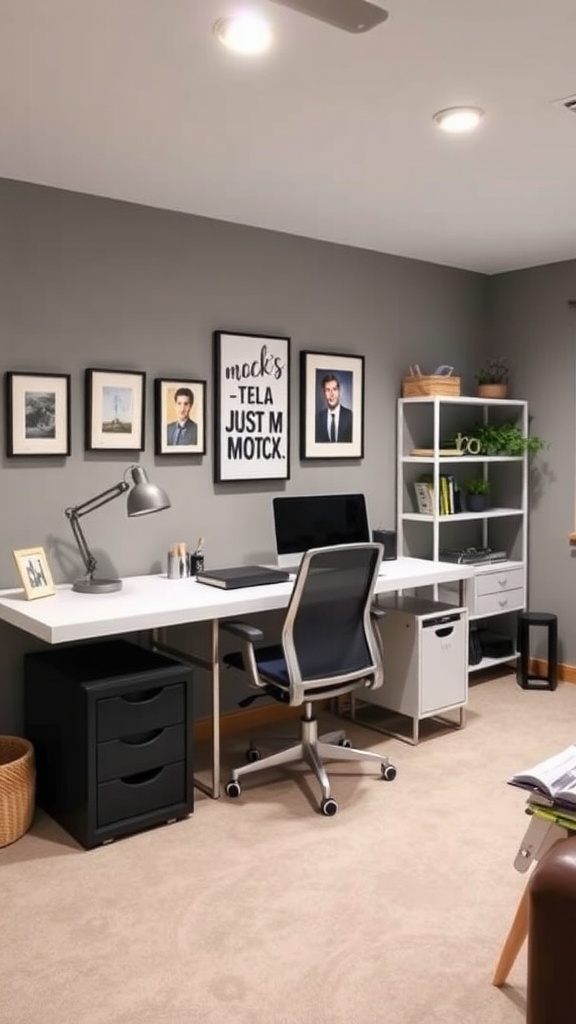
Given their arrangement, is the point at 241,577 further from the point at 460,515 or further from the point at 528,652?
the point at 528,652

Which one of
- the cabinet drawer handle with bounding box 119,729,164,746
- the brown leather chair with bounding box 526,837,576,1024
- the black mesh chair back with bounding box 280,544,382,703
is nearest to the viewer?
the brown leather chair with bounding box 526,837,576,1024

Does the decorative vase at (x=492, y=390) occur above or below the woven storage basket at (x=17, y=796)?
above

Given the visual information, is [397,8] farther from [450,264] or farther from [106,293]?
[450,264]

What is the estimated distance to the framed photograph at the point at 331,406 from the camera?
4.19 meters

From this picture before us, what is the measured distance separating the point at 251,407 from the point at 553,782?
8.08 ft

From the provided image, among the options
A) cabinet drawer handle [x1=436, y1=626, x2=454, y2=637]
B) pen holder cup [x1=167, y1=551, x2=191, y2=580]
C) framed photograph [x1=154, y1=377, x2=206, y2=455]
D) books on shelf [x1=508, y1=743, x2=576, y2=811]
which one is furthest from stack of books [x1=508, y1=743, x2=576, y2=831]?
framed photograph [x1=154, y1=377, x2=206, y2=455]

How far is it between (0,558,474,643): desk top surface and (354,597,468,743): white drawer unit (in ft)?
0.78

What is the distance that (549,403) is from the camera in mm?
4812

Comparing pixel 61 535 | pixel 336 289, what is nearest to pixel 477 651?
pixel 336 289

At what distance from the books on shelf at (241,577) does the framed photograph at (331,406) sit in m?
0.78

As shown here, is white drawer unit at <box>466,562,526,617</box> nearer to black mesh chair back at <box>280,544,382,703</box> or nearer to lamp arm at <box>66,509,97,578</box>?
black mesh chair back at <box>280,544,382,703</box>

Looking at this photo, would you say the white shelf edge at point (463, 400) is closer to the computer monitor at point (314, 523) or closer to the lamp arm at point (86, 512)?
the computer monitor at point (314, 523)

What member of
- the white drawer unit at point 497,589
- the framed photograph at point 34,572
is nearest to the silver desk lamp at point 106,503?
the framed photograph at point 34,572

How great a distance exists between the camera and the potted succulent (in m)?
4.83
